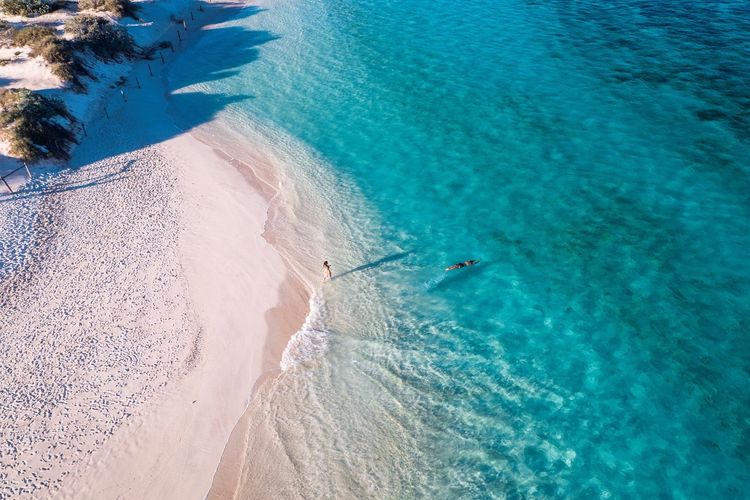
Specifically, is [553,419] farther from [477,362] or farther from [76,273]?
[76,273]

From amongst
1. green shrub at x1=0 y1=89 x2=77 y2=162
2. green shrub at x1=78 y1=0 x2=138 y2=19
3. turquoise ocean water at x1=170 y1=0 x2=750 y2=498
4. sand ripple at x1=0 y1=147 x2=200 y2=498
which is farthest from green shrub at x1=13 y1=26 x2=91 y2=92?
sand ripple at x1=0 y1=147 x2=200 y2=498

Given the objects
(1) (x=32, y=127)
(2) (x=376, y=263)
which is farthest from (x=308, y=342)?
(1) (x=32, y=127)

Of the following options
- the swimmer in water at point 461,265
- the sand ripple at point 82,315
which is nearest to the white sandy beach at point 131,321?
the sand ripple at point 82,315

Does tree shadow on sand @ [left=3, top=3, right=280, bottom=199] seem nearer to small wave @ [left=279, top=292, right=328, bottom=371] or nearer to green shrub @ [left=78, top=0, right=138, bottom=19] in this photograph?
green shrub @ [left=78, top=0, right=138, bottom=19]

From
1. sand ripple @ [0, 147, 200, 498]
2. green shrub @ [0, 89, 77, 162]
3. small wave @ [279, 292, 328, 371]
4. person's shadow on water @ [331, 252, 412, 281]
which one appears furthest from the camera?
green shrub @ [0, 89, 77, 162]

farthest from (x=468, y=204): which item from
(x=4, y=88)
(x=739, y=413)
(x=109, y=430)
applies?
(x=4, y=88)

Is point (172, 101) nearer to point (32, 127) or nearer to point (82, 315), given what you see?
point (32, 127)
